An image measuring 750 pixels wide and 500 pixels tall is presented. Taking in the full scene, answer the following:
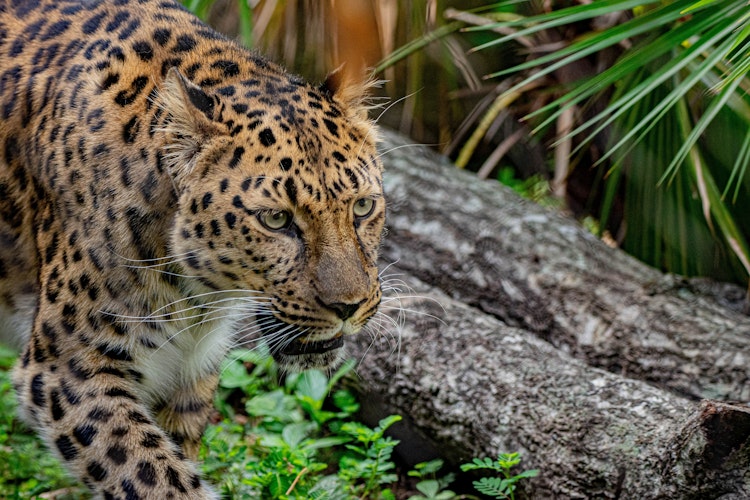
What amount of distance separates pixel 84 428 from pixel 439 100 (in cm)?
541

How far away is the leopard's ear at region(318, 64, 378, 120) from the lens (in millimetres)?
4258

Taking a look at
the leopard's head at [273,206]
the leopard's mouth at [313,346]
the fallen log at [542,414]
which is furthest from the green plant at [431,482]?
the leopard's head at [273,206]

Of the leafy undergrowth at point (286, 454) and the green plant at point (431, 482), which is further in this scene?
the green plant at point (431, 482)

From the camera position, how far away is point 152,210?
398 cm

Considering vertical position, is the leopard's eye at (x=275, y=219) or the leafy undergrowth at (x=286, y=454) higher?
the leopard's eye at (x=275, y=219)

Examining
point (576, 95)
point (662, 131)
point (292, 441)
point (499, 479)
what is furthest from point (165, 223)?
point (662, 131)

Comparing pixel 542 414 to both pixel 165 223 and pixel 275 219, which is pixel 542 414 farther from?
pixel 165 223

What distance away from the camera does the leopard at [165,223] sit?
3.79 meters

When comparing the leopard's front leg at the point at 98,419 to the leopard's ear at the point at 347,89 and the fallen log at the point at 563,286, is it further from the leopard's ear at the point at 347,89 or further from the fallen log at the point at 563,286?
the fallen log at the point at 563,286

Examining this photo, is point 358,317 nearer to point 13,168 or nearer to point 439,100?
point 13,168

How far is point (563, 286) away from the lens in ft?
19.6

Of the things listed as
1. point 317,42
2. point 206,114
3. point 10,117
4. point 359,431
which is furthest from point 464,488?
point 317,42

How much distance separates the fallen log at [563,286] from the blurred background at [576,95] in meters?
0.67

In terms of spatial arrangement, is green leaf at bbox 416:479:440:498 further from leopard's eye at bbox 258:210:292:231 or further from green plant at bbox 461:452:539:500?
leopard's eye at bbox 258:210:292:231
